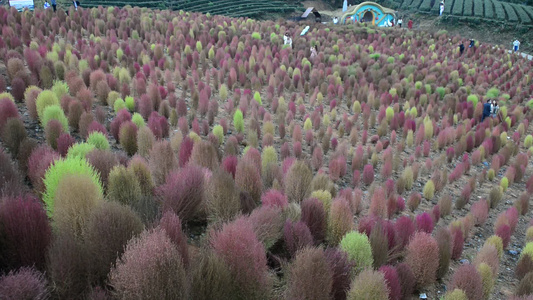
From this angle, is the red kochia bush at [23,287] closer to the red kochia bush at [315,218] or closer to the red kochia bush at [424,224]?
the red kochia bush at [315,218]

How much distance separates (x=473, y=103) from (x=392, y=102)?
2349mm

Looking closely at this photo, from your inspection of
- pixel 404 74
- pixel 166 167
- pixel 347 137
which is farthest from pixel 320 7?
pixel 166 167

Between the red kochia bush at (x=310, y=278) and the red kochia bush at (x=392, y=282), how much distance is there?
1.56 feet

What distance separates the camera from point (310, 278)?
6.13ft

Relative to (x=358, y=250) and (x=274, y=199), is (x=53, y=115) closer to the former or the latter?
(x=274, y=199)

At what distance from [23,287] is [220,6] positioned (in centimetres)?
3016

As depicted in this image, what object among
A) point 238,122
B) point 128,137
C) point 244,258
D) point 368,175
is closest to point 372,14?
point 238,122

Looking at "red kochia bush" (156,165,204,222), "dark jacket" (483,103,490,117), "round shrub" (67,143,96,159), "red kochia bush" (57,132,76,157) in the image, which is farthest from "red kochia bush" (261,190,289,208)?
"dark jacket" (483,103,490,117)

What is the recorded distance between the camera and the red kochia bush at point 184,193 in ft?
8.20

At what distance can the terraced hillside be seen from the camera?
25922 mm

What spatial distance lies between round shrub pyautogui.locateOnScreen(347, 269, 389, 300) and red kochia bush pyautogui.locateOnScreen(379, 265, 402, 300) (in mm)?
290

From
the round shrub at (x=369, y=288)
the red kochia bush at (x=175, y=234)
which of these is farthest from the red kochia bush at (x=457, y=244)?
the red kochia bush at (x=175, y=234)

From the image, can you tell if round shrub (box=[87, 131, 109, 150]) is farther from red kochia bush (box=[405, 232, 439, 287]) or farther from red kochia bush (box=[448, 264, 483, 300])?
red kochia bush (box=[448, 264, 483, 300])

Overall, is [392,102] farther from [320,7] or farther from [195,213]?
[320,7]
